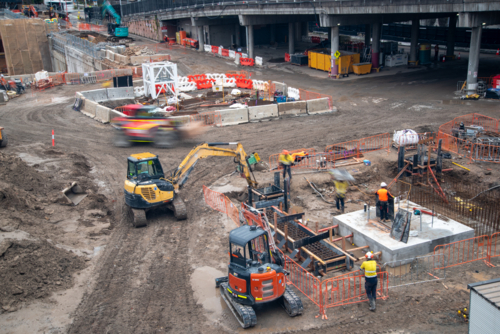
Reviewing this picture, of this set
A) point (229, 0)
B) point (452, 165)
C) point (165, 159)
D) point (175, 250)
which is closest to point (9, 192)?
point (175, 250)

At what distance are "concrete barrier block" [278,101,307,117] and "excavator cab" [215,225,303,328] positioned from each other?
21067 mm

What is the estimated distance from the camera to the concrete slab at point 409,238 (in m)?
15.3

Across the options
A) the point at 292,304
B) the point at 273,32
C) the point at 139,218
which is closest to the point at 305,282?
the point at 292,304

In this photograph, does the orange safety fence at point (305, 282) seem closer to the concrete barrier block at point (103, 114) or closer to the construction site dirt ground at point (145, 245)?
the construction site dirt ground at point (145, 245)

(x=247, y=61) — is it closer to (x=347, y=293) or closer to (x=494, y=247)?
(x=494, y=247)

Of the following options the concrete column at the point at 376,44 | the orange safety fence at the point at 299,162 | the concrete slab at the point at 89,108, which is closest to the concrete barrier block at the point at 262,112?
the orange safety fence at the point at 299,162

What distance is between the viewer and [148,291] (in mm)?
13812

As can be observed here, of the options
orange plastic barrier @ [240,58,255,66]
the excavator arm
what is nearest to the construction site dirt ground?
the excavator arm

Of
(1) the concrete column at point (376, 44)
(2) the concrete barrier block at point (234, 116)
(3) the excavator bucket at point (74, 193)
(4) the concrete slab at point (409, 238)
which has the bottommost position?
(4) the concrete slab at point (409, 238)

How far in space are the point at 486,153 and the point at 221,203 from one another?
13.5 m

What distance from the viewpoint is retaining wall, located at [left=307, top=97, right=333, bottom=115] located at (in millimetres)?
33344

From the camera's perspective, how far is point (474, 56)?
1337 inches

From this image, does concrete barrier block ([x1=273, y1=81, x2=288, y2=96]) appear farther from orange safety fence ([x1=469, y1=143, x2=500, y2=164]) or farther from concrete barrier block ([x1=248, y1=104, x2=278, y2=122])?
orange safety fence ([x1=469, y1=143, x2=500, y2=164])

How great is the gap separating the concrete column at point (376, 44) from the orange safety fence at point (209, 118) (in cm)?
2131
